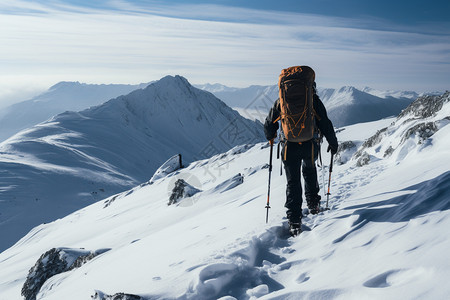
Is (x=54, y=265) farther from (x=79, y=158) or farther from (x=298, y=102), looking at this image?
(x=79, y=158)

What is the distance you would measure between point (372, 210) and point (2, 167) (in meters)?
74.5

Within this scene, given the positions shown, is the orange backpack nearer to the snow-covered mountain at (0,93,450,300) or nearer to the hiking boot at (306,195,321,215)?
the hiking boot at (306,195,321,215)

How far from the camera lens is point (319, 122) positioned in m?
6.15

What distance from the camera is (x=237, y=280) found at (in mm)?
4449

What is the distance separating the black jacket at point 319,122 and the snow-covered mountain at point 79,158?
1880 inches

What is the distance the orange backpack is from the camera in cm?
582

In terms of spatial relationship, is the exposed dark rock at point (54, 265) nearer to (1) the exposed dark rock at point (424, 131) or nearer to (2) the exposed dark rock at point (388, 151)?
(2) the exposed dark rock at point (388, 151)

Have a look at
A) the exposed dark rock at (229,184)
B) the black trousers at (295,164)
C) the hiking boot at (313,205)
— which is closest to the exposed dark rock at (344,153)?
the exposed dark rock at (229,184)

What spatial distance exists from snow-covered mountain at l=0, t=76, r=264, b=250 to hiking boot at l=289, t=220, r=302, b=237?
1885 inches

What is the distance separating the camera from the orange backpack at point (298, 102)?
19.1 ft

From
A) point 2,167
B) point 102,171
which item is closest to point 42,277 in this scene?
point 2,167

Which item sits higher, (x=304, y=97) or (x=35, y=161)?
(x=304, y=97)

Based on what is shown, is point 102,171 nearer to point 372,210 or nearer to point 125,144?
point 125,144

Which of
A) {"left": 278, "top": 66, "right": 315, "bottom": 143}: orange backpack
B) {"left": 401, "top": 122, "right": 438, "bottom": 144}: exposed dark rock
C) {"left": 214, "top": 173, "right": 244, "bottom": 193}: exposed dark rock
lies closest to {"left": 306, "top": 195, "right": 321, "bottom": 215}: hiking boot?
{"left": 278, "top": 66, "right": 315, "bottom": 143}: orange backpack
